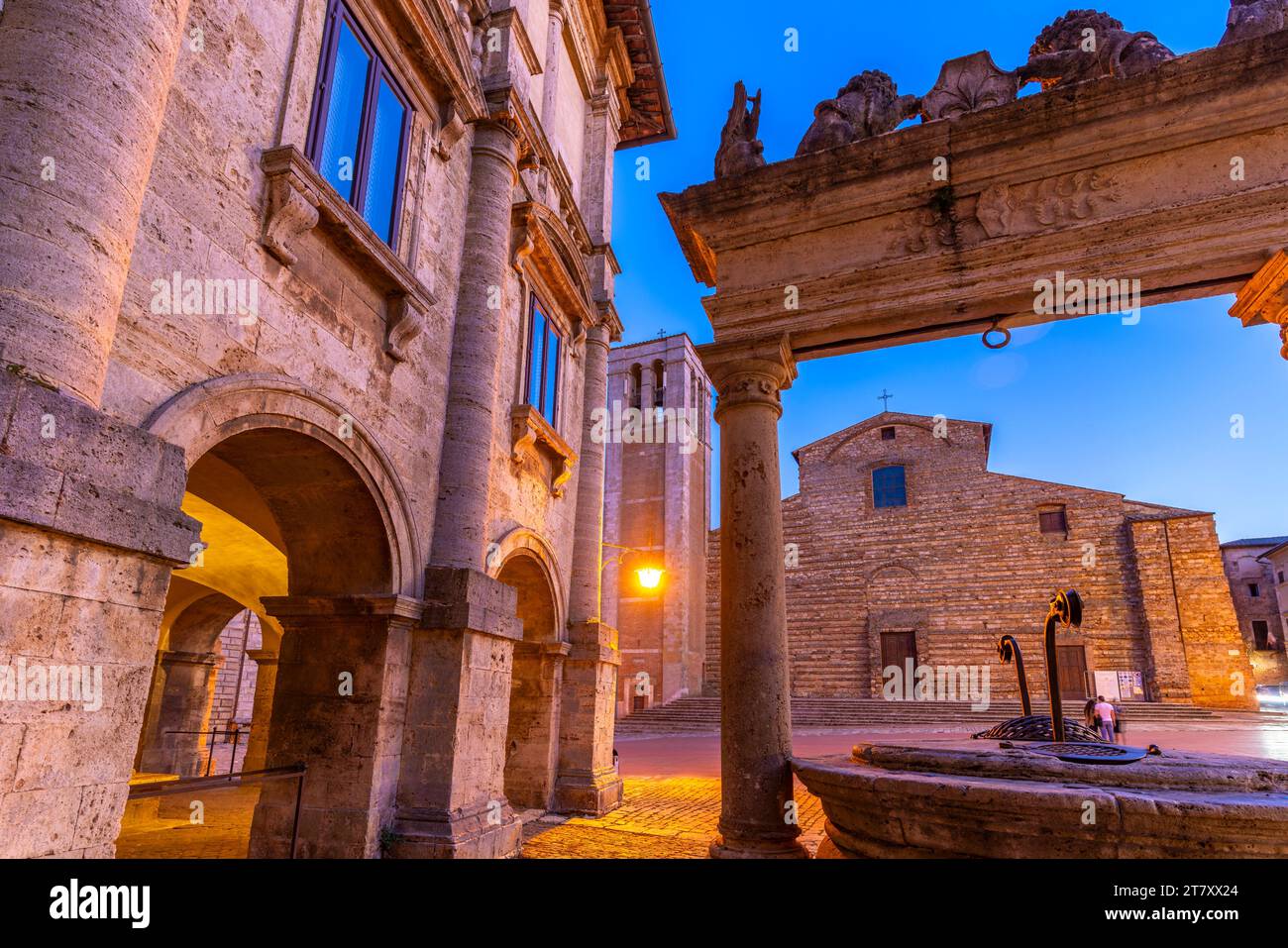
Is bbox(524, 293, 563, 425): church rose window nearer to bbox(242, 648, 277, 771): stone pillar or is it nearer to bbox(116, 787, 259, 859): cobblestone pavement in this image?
bbox(116, 787, 259, 859): cobblestone pavement

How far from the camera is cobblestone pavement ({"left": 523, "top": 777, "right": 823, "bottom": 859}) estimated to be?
7242 millimetres

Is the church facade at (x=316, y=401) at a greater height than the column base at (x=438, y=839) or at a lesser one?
greater

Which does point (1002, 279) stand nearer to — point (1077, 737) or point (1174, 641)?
point (1077, 737)

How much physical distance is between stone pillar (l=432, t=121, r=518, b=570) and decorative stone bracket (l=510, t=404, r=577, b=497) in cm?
50

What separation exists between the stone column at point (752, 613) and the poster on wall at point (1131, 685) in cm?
2524

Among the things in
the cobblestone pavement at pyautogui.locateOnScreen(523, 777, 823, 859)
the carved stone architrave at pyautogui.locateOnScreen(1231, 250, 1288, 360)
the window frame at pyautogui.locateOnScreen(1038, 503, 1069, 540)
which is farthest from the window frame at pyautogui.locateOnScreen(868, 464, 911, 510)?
the carved stone architrave at pyautogui.locateOnScreen(1231, 250, 1288, 360)

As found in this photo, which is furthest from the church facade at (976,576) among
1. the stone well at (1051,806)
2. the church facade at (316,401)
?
the stone well at (1051,806)

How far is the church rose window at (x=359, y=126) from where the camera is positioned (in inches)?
233

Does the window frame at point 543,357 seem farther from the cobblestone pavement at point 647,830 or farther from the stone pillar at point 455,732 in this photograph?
the cobblestone pavement at point 647,830

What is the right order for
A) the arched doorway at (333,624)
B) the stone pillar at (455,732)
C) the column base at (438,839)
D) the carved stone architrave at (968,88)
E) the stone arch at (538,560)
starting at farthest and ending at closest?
the stone arch at (538,560) → the stone pillar at (455,732) → the column base at (438,839) → the arched doorway at (333,624) → the carved stone architrave at (968,88)

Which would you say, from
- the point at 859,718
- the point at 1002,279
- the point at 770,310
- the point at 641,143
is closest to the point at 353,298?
the point at 770,310

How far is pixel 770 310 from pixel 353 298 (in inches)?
139

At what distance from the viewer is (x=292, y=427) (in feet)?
16.9

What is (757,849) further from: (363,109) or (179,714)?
(179,714)
